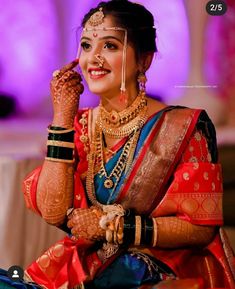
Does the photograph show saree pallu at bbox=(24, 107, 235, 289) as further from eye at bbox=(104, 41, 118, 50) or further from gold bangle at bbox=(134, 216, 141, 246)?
eye at bbox=(104, 41, 118, 50)

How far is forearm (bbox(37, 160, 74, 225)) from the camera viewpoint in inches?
62.6

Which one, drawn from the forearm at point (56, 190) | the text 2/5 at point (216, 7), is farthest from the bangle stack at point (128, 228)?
the text 2/5 at point (216, 7)

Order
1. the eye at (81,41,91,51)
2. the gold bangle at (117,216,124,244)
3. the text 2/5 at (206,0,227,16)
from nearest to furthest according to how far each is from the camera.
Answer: the gold bangle at (117,216,124,244)
the eye at (81,41,91,51)
the text 2/5 at (206,0,227,16)

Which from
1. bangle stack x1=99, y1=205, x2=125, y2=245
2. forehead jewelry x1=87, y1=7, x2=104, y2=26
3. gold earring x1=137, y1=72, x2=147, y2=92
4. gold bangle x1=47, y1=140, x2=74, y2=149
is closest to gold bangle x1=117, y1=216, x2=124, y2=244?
bangle stack x1=99, y1=205, x2=125, y2=245

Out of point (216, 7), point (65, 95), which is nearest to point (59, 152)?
point (65, 95)

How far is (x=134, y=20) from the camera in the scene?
1.61 meters

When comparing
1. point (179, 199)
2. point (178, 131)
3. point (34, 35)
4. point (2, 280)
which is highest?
point (34, 35)

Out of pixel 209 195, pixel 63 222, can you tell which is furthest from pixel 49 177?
pixel 209 195

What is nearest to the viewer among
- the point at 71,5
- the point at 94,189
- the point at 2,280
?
the point at 2,280

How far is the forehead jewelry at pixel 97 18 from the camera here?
5.27ft

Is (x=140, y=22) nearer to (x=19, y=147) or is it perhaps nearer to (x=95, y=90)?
(x=95, y=90)

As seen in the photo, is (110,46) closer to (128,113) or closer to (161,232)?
(128,113)

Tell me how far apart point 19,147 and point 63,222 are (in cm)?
45

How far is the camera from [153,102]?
5.47ft
